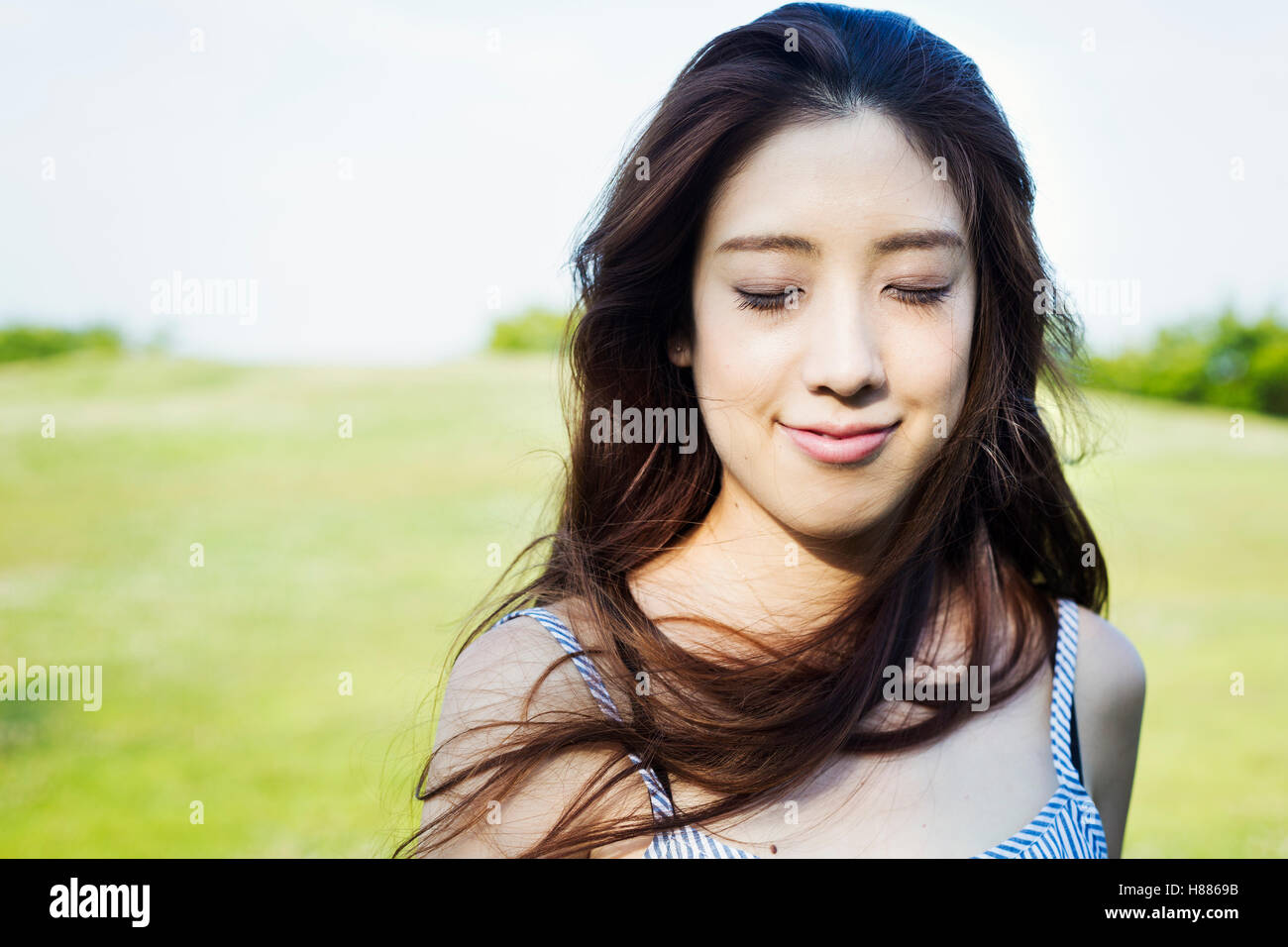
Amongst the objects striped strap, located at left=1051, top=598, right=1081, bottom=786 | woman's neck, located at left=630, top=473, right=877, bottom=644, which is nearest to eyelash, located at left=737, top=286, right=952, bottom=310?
woman's neck, located at left=630, top=473, right=877, bottom=644

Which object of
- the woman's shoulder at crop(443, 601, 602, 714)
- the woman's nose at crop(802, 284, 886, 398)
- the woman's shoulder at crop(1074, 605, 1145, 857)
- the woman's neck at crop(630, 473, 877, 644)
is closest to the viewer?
the woman's nose at crop(802, 284, 886, 398)

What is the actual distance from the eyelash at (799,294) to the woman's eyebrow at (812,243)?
0.07 meters

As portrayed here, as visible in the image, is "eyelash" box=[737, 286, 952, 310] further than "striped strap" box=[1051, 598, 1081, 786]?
No

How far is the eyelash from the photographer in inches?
76.0

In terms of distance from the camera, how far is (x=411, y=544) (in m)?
13.4

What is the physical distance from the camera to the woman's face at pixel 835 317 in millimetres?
1889

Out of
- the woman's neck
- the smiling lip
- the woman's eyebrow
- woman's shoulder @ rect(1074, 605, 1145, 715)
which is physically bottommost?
woman's shoulder @ rect(1074, 605, 1145, 715)

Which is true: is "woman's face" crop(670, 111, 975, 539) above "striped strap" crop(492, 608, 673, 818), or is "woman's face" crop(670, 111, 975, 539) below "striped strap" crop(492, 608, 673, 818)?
above

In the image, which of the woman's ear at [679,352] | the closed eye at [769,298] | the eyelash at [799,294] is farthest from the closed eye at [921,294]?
the woman's ear at [679,352]

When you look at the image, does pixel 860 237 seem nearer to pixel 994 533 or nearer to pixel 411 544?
pixel 994 533

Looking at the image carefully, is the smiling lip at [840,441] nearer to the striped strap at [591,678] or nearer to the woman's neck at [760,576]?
the woman's neck at [760,576]

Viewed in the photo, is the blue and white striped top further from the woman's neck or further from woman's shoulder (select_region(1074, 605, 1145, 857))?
the woman's neck

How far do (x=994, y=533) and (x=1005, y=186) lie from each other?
0.84m
